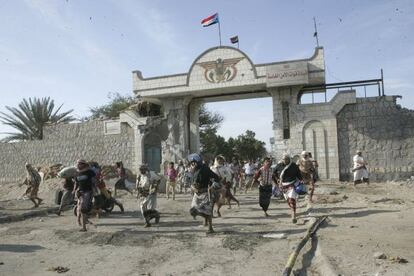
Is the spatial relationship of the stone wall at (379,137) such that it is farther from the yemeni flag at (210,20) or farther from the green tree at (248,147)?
the green tree at (248,147)

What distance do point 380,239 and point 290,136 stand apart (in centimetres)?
1718

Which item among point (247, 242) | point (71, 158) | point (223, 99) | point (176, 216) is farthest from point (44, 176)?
point (247, 242)

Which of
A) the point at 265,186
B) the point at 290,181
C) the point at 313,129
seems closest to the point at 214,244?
the point at 290,181

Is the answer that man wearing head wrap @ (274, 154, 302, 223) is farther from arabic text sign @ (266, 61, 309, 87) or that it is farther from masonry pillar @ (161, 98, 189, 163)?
masonry pillar @ (161, 98, 189, 163)

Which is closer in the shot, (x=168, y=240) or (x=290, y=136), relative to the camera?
(x=168, y=240)

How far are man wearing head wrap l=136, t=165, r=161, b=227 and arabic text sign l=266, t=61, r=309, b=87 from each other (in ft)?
47.8

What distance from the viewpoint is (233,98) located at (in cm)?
2872

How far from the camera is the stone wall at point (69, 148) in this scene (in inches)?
1142

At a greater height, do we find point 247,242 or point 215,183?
point 215,183

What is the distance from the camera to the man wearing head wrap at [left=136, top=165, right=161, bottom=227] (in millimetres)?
10891

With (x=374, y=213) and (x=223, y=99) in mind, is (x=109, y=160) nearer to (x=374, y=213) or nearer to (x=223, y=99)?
(x=223, y=99)

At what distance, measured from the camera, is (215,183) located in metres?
10.0

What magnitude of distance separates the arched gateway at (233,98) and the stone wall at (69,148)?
1213 mm

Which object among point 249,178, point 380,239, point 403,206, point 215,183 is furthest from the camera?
point 249,178
